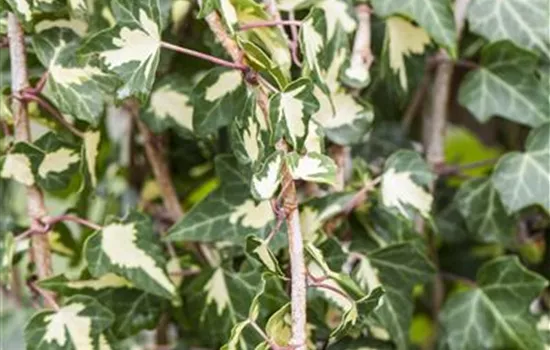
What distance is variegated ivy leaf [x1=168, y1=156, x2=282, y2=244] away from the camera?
710 millimetres

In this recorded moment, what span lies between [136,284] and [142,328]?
0.08 m

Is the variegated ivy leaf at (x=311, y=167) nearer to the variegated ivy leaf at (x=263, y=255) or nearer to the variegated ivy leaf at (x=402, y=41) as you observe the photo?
the variegated ivy leaf at (x=263, y=255)

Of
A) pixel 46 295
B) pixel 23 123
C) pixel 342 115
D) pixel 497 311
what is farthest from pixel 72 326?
pixel 497 311

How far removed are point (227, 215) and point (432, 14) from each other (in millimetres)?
206

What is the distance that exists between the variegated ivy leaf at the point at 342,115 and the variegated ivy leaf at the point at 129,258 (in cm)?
15

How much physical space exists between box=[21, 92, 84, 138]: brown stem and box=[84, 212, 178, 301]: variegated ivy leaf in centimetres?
7

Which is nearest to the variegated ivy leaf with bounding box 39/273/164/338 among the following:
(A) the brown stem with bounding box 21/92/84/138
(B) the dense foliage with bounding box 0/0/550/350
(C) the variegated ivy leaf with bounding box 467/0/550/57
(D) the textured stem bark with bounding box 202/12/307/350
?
(B) the dense foliage with bounding box 0/0/550/350

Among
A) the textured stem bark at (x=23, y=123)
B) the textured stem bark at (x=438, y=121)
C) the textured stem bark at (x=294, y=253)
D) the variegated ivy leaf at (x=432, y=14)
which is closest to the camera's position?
the textured stem bark at (x=294, y=253)

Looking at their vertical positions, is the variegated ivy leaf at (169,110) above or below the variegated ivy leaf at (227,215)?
above

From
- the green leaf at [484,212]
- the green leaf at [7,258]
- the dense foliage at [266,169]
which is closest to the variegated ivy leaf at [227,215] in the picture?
the dense foliage at [266,169]

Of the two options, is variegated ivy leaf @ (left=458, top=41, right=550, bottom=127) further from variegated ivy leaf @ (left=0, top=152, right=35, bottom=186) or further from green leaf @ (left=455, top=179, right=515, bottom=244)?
variegated ivy leaf @ (left=0, top=152, right=35, bottom=186)

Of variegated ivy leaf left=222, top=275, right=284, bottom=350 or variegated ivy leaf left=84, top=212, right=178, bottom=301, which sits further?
variegated ivy leaf left=84, top=212, right=178, bottom=301

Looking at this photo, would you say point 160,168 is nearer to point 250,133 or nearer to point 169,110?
point 169,110

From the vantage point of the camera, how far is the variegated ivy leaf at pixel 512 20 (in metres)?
0.81
